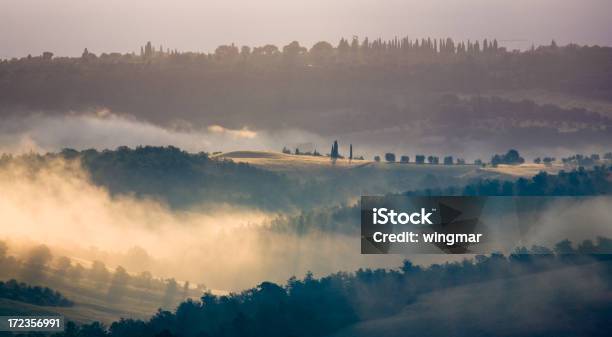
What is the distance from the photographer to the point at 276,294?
142m

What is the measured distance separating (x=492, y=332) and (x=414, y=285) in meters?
25.4

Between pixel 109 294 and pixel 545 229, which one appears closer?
pixel 545 229

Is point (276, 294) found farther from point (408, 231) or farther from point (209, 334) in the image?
point (408, 231)

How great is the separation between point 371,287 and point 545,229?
76.4 ft

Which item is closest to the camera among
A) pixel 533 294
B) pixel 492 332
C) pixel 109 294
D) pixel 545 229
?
pixel 492 332

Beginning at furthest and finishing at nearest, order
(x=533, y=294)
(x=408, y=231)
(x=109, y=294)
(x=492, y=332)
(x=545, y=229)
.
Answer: (x=109, y=294), (x=545, y=229), (x=533, y=294), (x=492, y=332), (x=408, y=231)

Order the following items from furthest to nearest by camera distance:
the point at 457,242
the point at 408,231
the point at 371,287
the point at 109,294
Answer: the point at 109,294
the point at 371,287
the point at 457,242
the point at 408,231

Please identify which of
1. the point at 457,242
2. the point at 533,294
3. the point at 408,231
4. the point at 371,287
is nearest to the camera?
the point at 408,231

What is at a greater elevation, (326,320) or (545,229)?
(545,229)

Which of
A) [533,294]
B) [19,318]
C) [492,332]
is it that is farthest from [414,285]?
[19,318]

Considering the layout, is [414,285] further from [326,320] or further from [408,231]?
[408,231]

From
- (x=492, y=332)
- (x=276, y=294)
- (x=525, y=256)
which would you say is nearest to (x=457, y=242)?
(x=492, y=332)

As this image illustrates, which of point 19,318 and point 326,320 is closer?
point 326,320

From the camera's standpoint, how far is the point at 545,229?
521 feet
